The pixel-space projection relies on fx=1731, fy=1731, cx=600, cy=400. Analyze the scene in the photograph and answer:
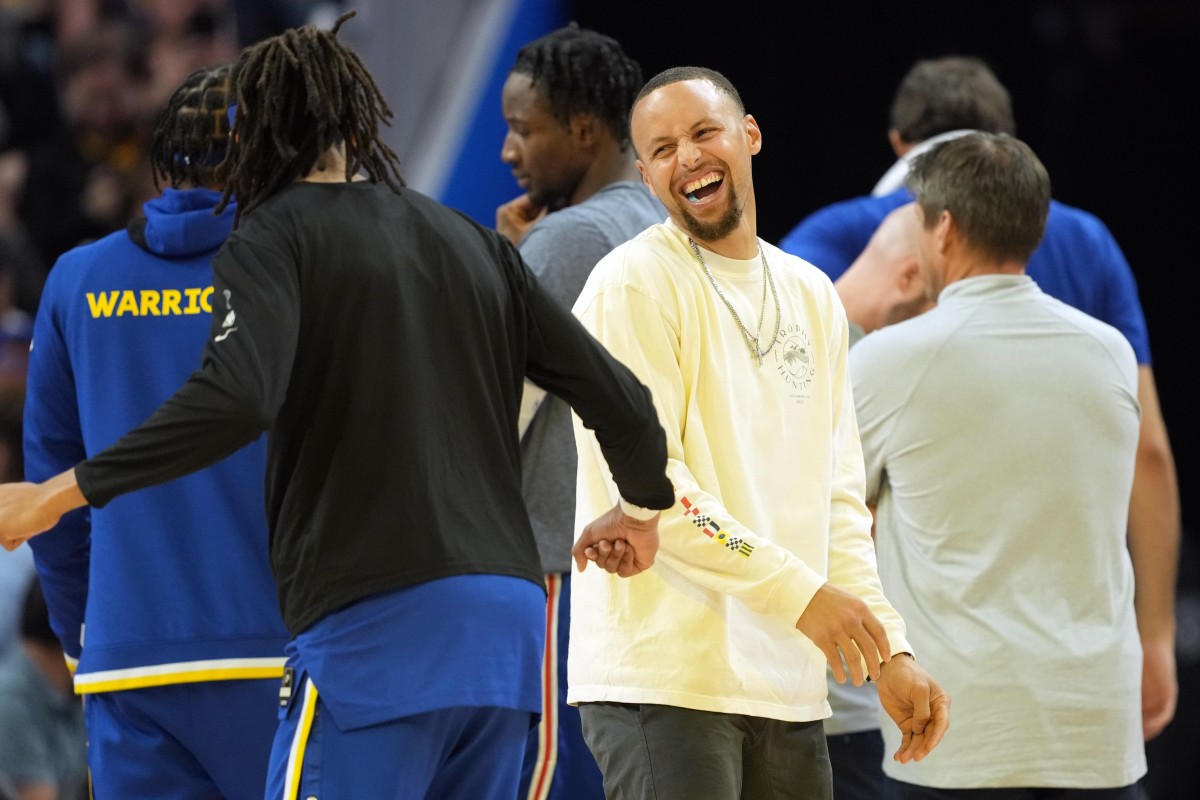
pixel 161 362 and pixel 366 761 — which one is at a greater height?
pixel 161 362

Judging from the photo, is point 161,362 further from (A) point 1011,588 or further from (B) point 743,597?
(A) point 1011,588

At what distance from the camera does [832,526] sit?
2703 millimetres

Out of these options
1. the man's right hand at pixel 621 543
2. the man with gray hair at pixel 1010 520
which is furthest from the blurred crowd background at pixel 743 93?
the man's right hand at pixel 621 543

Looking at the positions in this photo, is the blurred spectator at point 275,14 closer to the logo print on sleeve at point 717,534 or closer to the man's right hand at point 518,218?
the man's right hand at point 518,218

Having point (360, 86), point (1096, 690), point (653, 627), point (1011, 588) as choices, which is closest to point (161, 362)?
point (360, 86)

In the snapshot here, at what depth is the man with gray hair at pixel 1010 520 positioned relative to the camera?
2910 millimetres

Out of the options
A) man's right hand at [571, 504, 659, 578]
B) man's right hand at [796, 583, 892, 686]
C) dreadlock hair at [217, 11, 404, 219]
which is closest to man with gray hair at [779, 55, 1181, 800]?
man's right hand at [796, 583, 892, 686]

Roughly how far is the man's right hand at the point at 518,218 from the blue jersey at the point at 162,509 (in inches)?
38.8

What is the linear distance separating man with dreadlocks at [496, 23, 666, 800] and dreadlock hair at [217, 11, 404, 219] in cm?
96

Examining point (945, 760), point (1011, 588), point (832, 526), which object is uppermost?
point (832, 526)

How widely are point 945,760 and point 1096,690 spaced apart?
0.28 metres

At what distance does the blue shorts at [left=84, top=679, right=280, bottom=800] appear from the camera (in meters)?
2.75

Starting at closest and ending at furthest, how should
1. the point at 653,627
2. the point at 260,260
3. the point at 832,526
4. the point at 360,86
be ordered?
1. the point at 260,260
2. the point at 360,86
3. the point at 653,627
4. the point at 832,526

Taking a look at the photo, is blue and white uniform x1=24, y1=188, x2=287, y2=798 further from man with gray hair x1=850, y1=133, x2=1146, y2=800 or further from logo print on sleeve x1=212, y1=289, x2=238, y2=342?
man with gray hair x1=850, y1=133, x2=1146, y2=800
